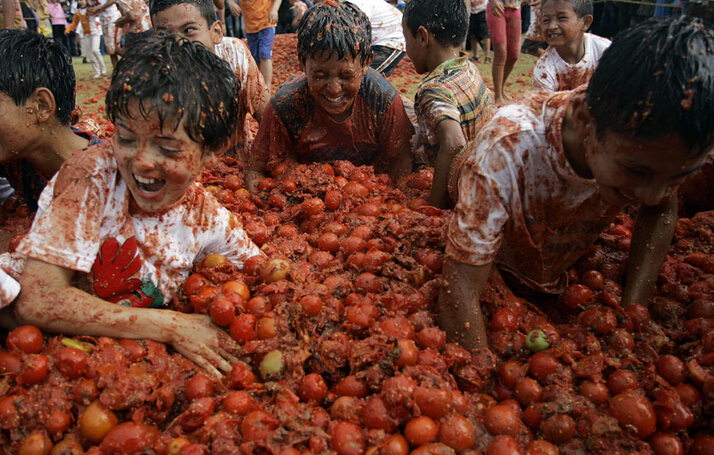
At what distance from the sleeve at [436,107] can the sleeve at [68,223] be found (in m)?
2.32

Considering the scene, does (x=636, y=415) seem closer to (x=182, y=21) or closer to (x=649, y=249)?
(x=649, y=249)

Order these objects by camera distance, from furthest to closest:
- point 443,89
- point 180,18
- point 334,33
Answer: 1. point 180,18
2. point 443,89
3. point 334,33

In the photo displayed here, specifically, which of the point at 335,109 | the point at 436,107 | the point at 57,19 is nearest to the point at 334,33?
the point at 335,109

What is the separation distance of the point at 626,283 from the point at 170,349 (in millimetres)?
2376

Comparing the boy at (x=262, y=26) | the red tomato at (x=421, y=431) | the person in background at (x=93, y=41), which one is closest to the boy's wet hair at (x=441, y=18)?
the red tomato at (x=421, y=431)

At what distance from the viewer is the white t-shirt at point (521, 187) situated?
6.81 ft

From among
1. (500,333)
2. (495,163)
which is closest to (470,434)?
(500,333)

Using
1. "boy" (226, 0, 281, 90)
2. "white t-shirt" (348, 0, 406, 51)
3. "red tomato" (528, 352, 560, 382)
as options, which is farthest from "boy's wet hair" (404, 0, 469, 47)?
"boy" (226, 0, 281, 90)

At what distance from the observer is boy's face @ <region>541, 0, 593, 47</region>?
14.7 ft

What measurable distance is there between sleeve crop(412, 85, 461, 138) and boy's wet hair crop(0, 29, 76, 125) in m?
2.35

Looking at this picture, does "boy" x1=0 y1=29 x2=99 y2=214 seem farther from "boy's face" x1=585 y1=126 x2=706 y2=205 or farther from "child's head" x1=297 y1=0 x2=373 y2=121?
"boy's face" x1=585 y1=126 x2=706 y2=205

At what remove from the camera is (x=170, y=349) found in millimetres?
2254

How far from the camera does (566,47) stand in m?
4.65

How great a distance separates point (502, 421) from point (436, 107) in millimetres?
2342
